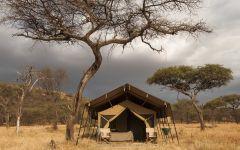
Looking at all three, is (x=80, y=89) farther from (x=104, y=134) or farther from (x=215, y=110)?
(x=215, y=110)

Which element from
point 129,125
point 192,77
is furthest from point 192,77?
point 129,125

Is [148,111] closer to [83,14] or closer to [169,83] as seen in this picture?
[83,14]

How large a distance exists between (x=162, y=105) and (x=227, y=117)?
62438 millimetres

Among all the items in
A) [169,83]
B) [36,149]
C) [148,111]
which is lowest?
[36,149]

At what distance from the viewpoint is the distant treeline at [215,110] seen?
75.8 m

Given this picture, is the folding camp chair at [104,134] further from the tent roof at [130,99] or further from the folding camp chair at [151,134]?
the folding camp chair at [151,134]

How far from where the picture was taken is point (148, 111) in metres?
26.7

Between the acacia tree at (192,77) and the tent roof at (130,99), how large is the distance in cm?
1942

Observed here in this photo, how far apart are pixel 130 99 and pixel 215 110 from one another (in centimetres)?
6180

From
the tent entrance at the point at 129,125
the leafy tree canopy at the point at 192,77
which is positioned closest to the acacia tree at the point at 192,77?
the leafy tree canopy at the point at 192,77

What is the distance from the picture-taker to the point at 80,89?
23.0 meters

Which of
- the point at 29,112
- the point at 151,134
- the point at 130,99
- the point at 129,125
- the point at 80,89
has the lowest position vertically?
the point at 151,134

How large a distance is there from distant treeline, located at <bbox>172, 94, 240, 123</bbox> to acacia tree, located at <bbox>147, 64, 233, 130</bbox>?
21480 mm

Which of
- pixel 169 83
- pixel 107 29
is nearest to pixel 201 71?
pixel 169 83
